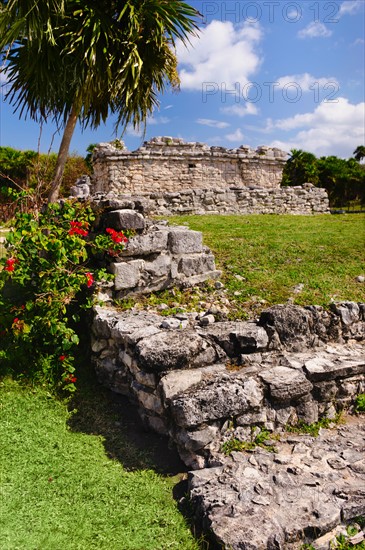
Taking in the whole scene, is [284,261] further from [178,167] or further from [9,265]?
[178,167]

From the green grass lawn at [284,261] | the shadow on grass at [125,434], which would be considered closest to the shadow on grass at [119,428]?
the shadow on grass at [125,434]

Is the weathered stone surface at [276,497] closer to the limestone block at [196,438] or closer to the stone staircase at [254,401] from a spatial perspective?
the stone staircase at [254,401]

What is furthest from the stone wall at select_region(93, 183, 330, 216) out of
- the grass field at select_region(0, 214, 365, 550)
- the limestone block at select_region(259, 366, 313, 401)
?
the limestone block at select_region(259, 366, 313, 401)

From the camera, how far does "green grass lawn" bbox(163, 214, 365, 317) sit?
6125 mm

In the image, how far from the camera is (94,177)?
18.2 metres

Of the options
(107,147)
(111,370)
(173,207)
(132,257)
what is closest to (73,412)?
(111,370)

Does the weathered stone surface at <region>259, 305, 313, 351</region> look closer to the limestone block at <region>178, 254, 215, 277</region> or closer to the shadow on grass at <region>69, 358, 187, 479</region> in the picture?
the limestone block at <region>178, 254, 215, 277</region>

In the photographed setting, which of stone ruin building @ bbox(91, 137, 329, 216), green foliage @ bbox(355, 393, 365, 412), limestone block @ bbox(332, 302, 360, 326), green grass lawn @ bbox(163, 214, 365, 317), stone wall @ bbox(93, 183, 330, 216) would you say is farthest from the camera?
stone ruin building @ bbox(91, 137, 329, 216)

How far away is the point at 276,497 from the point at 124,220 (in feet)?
12.5

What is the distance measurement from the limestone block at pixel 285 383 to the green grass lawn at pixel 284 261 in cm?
124

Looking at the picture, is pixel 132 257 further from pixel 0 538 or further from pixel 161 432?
pixel 0 538

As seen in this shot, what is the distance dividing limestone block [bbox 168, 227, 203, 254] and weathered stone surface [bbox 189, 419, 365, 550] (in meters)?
3.16

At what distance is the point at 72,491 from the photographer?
3535mm

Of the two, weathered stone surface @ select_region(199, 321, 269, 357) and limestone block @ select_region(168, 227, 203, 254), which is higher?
limestone block @ select_region(168, 227, 203, 254)
